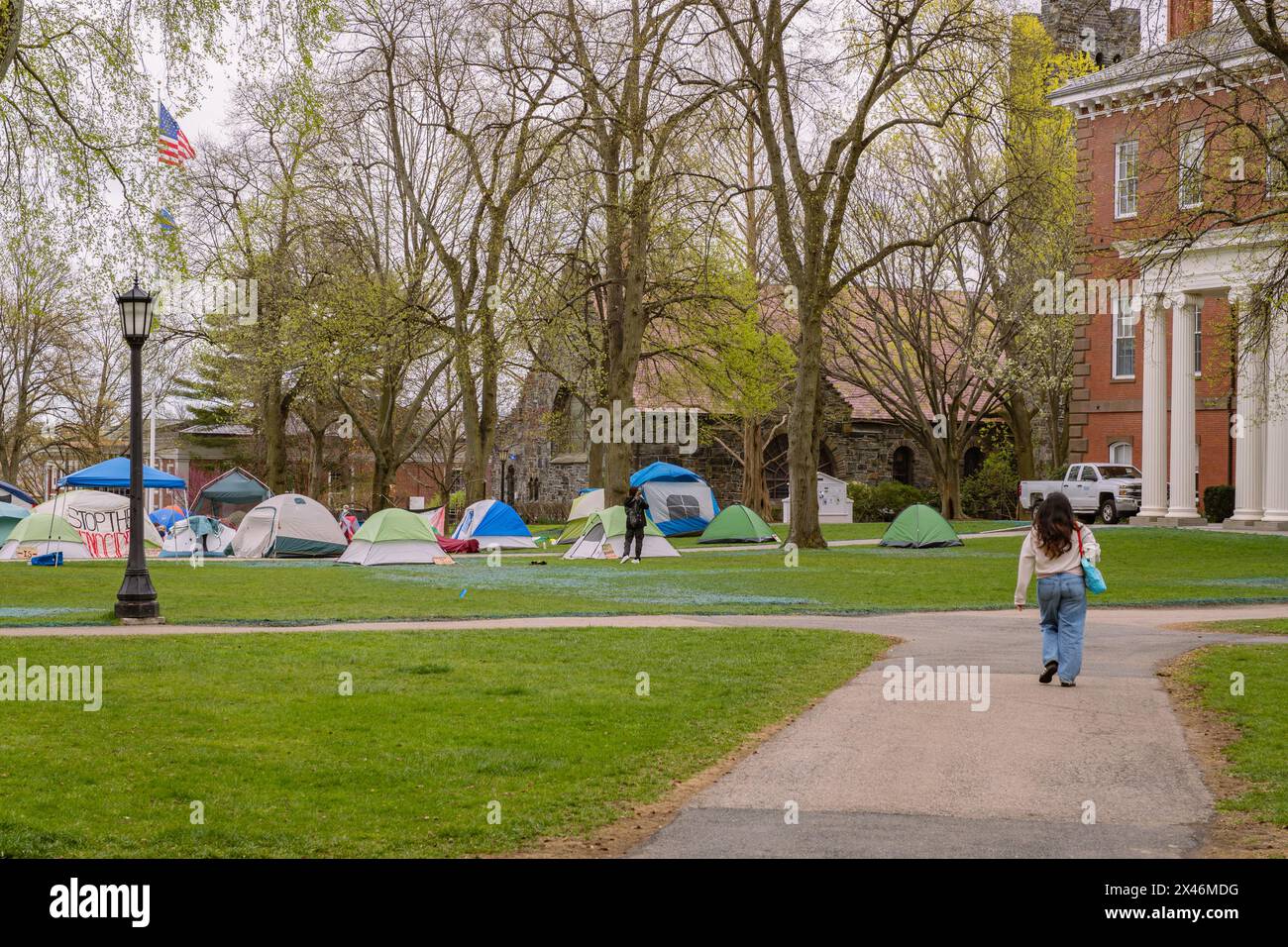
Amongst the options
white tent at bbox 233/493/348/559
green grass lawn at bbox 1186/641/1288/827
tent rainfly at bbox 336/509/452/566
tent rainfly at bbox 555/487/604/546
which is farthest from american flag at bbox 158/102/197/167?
tent rainfly at bbox 555/487/604/546

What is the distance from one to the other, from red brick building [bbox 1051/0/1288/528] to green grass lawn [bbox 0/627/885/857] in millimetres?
16991

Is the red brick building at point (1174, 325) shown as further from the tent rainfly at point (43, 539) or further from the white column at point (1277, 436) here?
the tent rainfly at point (43, 539)

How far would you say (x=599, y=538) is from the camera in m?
33.8

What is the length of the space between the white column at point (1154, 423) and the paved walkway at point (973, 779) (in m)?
25.6

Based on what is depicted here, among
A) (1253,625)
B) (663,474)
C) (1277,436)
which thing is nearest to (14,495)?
(663,474)

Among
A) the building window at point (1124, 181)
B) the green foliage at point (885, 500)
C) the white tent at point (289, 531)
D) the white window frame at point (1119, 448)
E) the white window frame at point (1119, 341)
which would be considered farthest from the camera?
the green foliage at point (885, 500)

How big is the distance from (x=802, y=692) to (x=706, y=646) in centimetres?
A: 290

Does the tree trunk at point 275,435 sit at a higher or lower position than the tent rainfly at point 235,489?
→ higher

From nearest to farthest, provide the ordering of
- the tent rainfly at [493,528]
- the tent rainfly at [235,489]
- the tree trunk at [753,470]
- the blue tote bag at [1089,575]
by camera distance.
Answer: the blue tote bag at [1089,575] → the tent rainfly at [493,528] → the tent rainfly at [235,489] → the tree trunk at [753,470]

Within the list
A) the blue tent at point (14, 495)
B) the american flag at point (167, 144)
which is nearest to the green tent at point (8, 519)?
the blue tent at point (14, 495)

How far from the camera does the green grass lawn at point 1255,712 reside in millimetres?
7604

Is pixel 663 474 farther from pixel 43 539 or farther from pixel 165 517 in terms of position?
pixel 43 539
